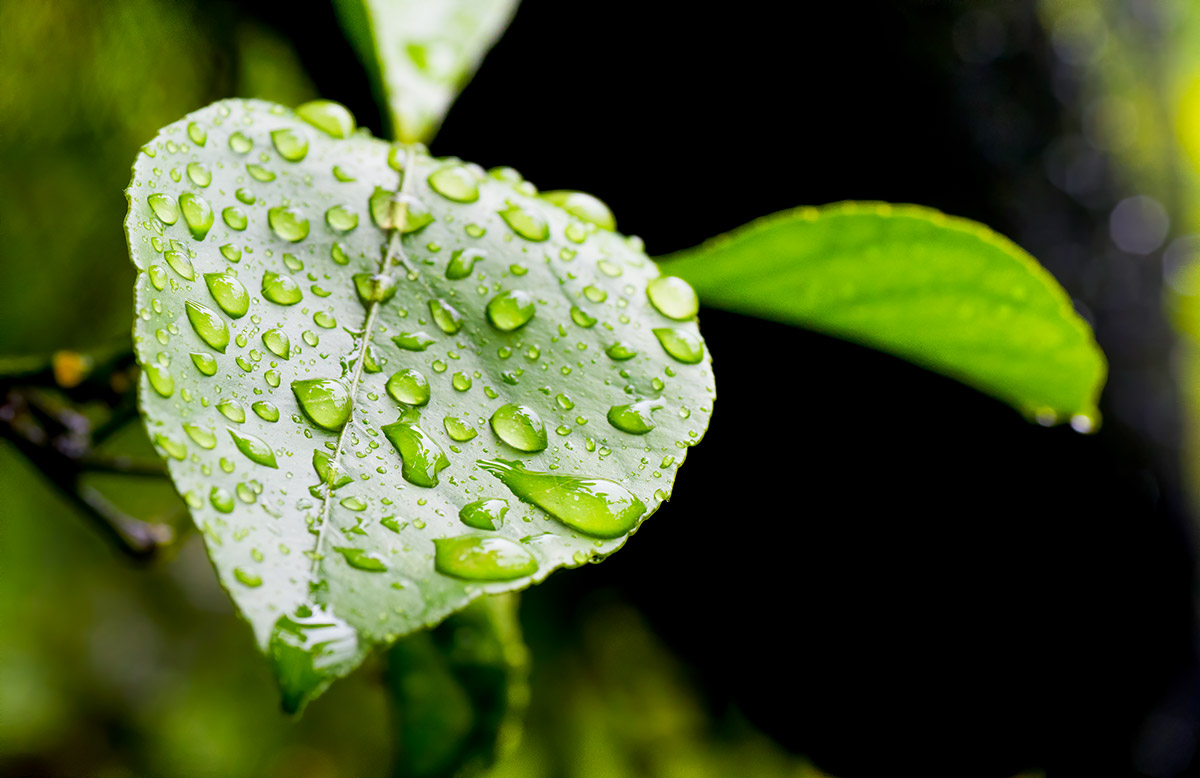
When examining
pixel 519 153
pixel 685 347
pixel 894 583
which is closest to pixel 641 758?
pixel 894 583

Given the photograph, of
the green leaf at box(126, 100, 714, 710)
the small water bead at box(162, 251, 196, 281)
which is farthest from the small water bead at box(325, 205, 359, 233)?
the small water bead at box(162, 251, 196, 281)

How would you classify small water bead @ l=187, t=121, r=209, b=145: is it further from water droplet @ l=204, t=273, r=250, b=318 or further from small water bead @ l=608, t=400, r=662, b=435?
small water bead @ l=608, t=400, r=662, b=435

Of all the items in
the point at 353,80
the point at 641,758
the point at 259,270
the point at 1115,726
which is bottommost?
the point at 641,758

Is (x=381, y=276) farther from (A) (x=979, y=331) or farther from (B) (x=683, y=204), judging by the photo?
(B) (x=683, y=204)

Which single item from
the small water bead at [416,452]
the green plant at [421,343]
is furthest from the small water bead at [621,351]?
the small water bead at [416,452]

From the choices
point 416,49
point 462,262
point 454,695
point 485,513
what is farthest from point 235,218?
point 454,695
